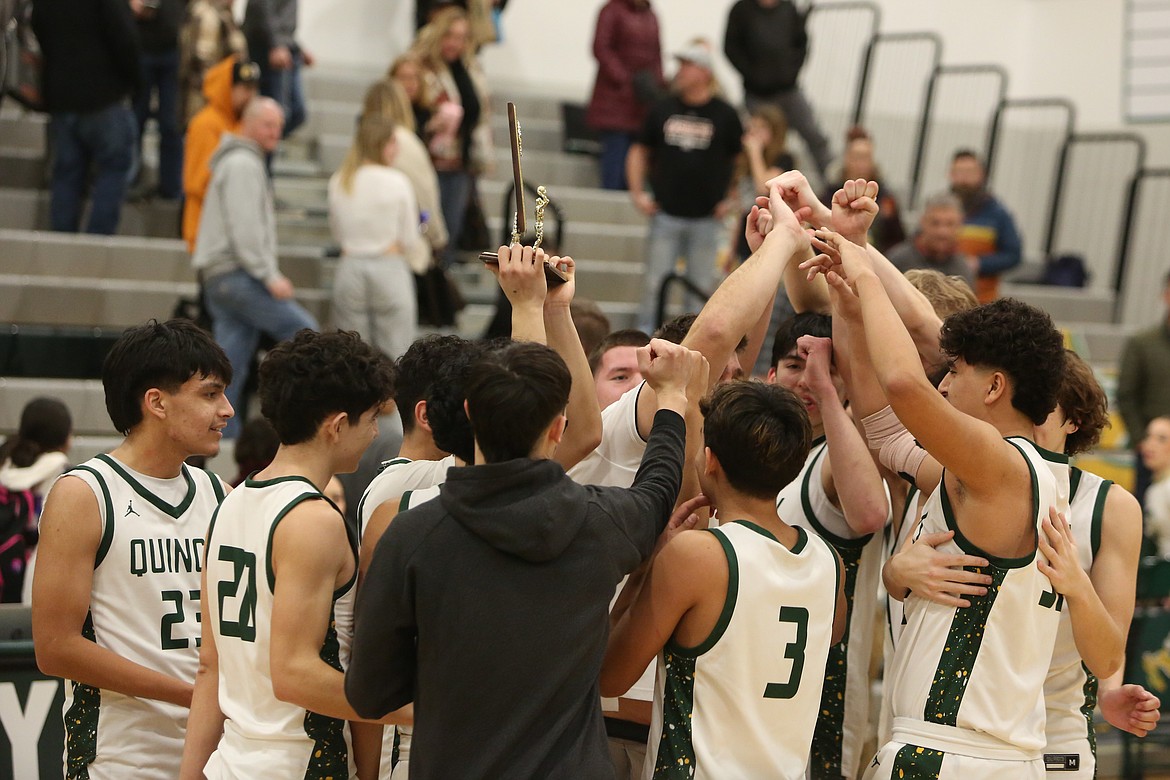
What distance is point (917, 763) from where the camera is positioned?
281 centimetres

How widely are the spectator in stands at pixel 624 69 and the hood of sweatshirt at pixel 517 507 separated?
8.10 m

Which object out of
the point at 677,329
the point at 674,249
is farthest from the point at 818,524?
the point at 674,249

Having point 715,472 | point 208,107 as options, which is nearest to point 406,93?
point 208,107

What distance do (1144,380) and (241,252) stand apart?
532 centimetres

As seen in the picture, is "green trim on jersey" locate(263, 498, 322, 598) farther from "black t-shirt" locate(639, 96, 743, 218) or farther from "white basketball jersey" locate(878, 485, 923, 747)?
"black t-shirt" locate(639, 96, 743, 218)

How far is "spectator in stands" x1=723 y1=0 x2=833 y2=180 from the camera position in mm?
10273

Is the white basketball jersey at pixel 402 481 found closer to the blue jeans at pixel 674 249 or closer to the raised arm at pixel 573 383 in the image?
the raised arm at pixel 573 383

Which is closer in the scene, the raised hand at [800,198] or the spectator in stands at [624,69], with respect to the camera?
the raised hand at [800,198]

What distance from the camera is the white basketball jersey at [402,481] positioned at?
2893 mm

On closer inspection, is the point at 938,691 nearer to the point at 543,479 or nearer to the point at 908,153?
the point at 543,479

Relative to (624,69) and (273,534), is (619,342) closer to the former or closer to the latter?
(273,534)

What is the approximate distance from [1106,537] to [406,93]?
626 centimetres

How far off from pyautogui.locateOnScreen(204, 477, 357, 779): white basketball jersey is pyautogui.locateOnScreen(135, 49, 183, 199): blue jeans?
6451mm

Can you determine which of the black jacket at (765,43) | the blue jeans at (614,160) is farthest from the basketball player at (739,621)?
the blue jeans at (614,160)
